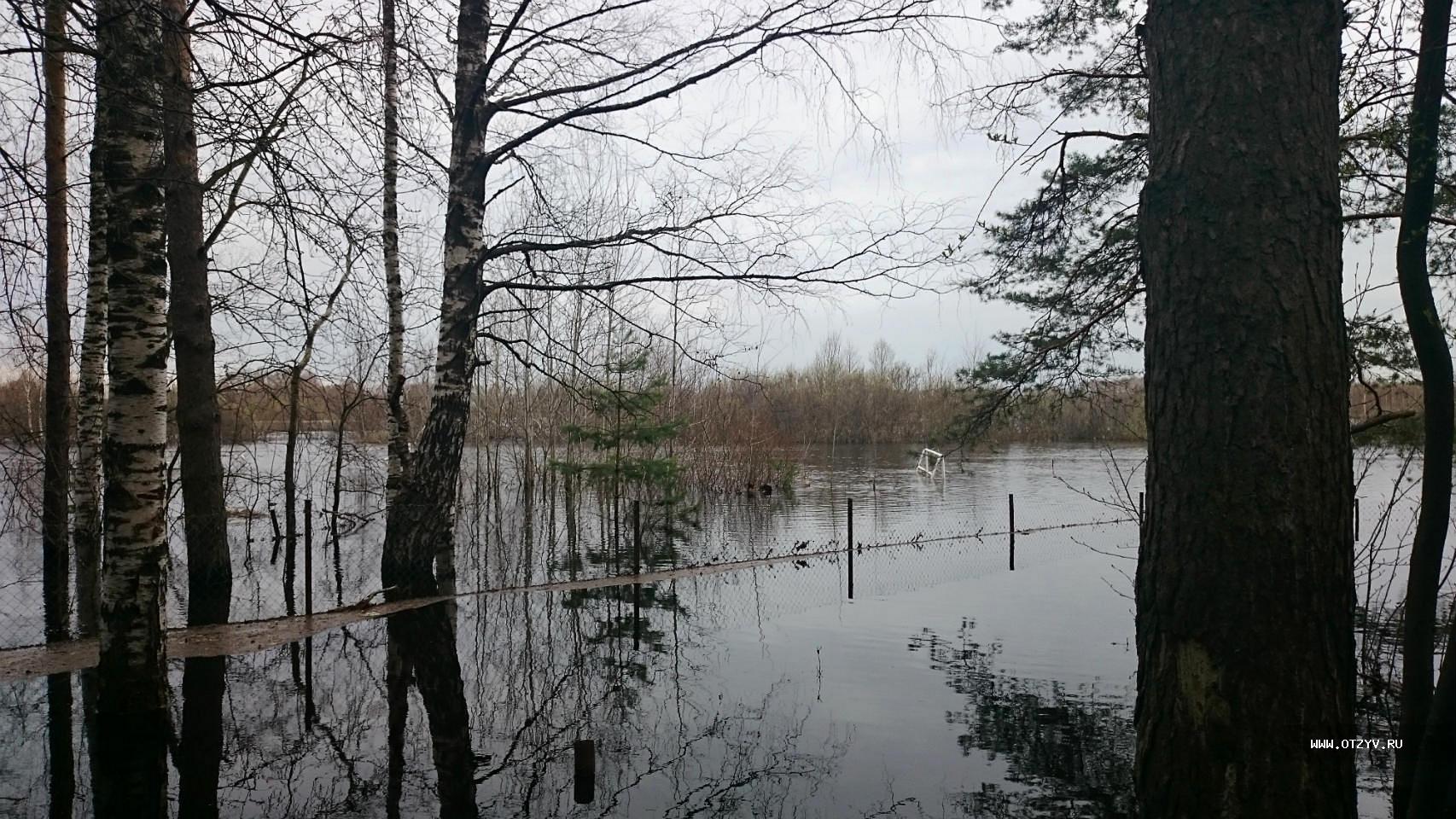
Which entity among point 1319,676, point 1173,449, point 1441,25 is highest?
point 1441,25

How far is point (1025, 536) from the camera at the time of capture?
17.0m

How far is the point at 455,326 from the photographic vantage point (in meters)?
9.44

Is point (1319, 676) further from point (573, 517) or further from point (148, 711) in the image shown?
point (573, 517)

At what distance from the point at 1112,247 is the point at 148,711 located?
850 centimetres

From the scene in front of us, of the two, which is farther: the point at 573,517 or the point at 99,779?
the point at 573,517

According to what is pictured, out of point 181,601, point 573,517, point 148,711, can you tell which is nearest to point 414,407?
point 573,517

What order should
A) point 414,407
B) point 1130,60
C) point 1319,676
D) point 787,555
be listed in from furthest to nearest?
point 414,407
point 787,555
point 1130,60
point 1319,676

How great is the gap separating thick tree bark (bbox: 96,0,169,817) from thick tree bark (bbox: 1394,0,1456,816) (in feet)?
19.3

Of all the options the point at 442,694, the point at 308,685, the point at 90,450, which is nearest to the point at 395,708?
the point at 442,694

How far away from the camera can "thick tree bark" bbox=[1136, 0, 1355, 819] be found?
226 centimetres

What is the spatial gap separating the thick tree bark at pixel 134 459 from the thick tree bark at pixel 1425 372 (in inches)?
231

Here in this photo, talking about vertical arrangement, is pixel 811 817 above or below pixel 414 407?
below

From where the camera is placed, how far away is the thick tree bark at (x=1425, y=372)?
338 cm

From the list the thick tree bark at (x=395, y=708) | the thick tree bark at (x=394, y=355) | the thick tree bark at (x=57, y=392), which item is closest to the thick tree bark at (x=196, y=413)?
the thick tree bark at (x=57, y=392)
